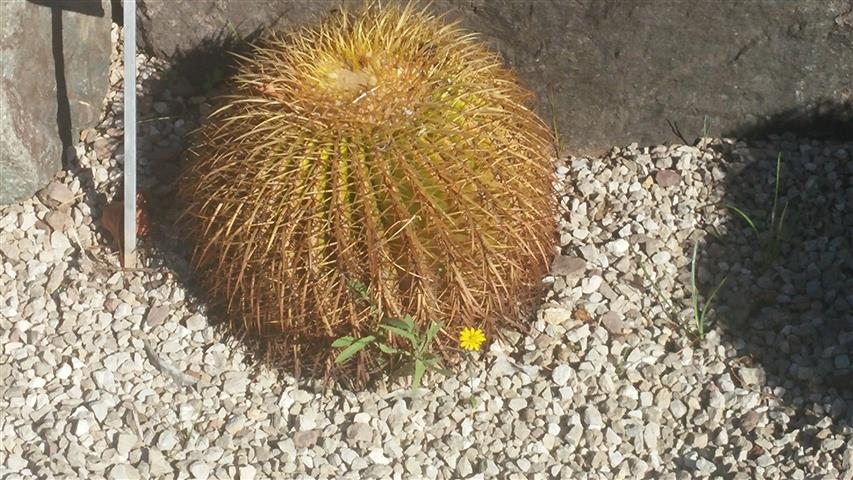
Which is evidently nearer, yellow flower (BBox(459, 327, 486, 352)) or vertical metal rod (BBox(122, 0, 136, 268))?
yellow flower (BBox(459, 327, 486, 352))

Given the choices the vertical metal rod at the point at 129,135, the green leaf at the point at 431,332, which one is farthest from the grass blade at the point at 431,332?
the vertical metal rod at the point at 129,135

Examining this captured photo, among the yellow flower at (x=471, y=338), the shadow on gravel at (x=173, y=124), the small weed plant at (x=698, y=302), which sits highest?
the shadow on gravel at (x=173, y=124)

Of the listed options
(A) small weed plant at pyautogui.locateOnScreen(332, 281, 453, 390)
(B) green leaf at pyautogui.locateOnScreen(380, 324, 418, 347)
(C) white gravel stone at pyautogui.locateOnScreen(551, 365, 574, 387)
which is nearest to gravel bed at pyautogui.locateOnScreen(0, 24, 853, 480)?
(C) white gravel stone at pyautogui.locateOnScreen(551, 365, 574, 387)

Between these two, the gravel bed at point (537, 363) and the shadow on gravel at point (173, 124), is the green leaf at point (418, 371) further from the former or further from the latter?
the shadow on gravel at point (173, 124)

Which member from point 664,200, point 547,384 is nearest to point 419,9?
point 664,200

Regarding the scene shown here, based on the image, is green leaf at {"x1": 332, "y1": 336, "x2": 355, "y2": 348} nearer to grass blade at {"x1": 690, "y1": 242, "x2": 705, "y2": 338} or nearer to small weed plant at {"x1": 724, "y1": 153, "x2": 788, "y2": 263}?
grass blade at {"x1": 690, "y1": 242, "x2": 705, "y2": 338}

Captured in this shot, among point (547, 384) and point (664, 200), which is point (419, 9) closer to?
point (664, 200)

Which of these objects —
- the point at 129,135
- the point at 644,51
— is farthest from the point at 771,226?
the point at 129,135
